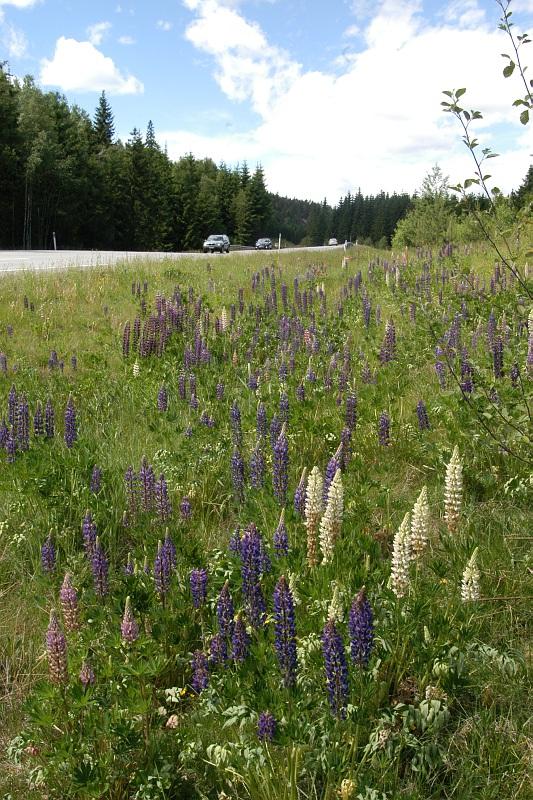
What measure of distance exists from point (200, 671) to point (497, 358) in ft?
14.0

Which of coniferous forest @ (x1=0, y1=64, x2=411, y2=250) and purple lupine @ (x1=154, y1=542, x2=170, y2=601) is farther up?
coniferous forest @ (x1=0, y1=64, x2=411, y2=250)

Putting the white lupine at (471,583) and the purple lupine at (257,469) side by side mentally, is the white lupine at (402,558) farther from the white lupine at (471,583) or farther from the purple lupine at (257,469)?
the purple lupine at (257,469)

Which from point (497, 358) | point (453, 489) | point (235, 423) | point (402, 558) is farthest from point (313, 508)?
point (497, 358)

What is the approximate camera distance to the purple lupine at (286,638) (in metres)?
2.20

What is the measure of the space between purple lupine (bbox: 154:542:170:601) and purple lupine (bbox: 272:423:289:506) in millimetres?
975

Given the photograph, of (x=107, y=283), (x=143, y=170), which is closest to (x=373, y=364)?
(x=107, y=283)

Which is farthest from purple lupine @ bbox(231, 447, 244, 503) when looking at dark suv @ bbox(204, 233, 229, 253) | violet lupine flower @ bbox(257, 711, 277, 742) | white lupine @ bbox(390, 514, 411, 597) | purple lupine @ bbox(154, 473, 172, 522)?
dark suv @ bbox(204, 233, 229, 253)

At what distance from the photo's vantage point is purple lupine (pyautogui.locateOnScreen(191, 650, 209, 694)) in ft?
8.12

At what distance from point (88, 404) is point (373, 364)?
327 cm

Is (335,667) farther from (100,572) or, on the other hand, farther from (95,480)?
(95,480)

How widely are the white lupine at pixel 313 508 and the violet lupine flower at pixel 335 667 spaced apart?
94 centimetres

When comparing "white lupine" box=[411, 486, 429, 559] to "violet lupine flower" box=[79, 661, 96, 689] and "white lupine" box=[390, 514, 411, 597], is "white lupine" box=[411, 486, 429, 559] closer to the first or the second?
"white lupine" box=[390, 514, 411, 597]

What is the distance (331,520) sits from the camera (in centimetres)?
290

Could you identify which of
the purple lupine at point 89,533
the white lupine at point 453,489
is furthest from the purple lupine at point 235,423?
the white lupine at point 453,489
